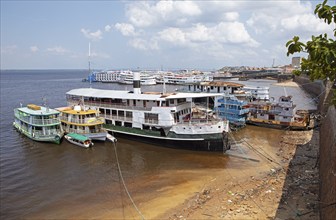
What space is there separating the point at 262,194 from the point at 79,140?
66.1 ft

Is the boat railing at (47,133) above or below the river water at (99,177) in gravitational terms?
above

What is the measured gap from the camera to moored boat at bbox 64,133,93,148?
28178 millimetres

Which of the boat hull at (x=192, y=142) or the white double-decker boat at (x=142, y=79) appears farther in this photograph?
the white double-decker boat at (x=142, y=79)

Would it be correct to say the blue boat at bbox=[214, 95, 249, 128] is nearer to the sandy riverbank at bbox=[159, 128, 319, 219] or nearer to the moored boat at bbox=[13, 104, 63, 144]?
the sandy riverbank at bbox=[159, 128, 319, 219]

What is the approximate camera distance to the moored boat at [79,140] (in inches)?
1109

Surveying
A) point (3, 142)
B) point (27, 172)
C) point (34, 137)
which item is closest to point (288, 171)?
point (27, 172)

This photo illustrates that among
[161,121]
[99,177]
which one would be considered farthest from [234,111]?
[99,177]

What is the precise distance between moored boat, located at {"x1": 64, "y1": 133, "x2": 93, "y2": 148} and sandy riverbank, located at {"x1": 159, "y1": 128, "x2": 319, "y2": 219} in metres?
15.1

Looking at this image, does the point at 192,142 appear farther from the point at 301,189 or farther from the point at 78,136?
the point at 78,136

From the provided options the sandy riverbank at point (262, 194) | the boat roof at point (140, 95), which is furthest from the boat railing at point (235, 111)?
the sandy riverbank at point (262, 194)

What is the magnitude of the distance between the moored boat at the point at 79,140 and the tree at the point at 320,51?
26.5m

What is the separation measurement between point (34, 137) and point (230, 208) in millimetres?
25007

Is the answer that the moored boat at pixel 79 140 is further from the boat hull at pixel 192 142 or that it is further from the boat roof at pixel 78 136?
the boat hull at pixel 192 142

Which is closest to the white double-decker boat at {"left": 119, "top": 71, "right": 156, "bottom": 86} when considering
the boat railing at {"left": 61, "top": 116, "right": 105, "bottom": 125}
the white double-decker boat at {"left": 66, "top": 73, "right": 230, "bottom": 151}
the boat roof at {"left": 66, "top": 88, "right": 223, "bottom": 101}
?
the boat roof at {"left": 66, "top": 88, "right": 223, "bottom": 101}
